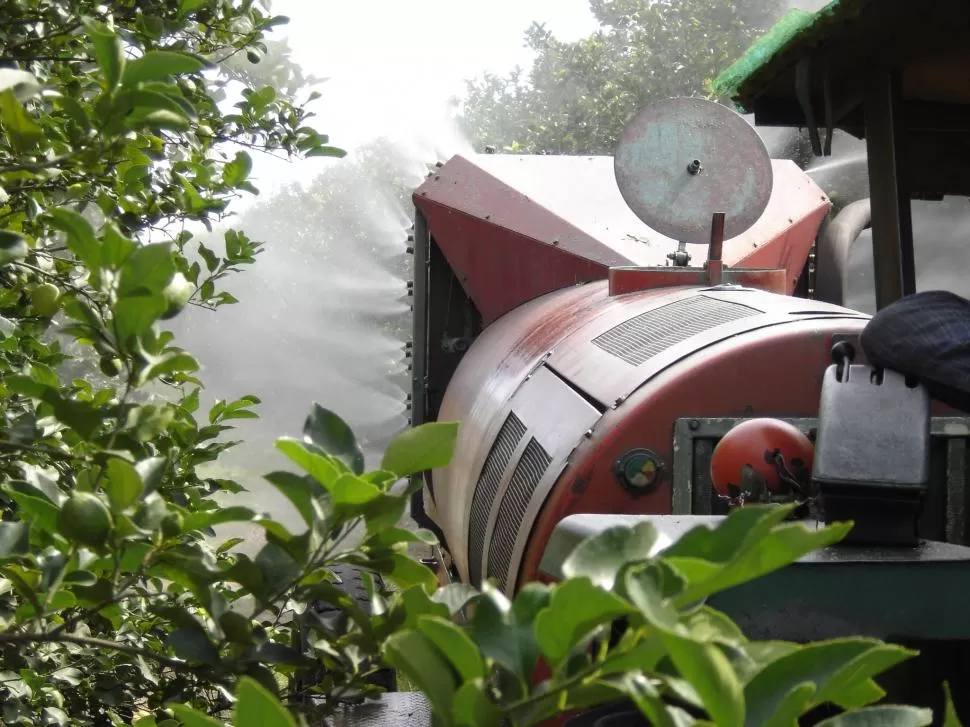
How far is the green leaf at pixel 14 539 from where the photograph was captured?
3.74ft

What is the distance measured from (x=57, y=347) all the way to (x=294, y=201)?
2757 centimetres

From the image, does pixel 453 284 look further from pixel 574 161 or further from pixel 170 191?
pixel 170 191

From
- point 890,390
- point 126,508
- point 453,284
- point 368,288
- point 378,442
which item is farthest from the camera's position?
point 368,288

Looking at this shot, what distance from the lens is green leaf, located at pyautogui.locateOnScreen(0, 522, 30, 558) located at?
1141 millimetres

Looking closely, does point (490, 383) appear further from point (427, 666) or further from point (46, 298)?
point (427, 666)

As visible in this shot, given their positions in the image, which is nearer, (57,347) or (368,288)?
(57,347)

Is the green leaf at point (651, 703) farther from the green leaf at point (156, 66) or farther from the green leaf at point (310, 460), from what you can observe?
the green leaf at point (156, 66)

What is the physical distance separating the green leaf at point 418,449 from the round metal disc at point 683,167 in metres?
3.59

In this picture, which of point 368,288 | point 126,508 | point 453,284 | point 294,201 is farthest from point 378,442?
point 126,508

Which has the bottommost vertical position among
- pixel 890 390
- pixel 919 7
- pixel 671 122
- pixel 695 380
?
pixel 890 390

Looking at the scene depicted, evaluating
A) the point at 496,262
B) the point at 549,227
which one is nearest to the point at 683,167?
the point at 549,227

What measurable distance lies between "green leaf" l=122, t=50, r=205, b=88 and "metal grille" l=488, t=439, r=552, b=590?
2.19 meters

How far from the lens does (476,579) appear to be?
12.9ft

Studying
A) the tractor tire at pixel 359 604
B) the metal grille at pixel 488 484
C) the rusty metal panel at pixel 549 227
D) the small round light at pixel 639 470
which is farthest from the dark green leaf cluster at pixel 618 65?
the small round light at pixel 639 470
